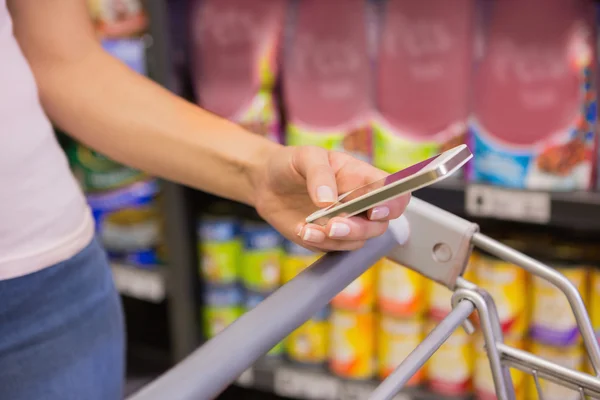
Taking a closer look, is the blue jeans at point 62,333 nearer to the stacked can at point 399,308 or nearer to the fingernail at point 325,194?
the fingernail at point 325,194

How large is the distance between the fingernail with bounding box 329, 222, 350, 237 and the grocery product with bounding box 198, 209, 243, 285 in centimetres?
93

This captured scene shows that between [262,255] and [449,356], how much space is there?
0.42 m

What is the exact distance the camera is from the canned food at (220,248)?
1392 mm

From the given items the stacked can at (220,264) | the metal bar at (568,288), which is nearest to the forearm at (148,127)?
the metal bar at (568,288)

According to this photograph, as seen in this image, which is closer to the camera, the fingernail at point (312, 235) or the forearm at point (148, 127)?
the fingernail at point (312, 235)

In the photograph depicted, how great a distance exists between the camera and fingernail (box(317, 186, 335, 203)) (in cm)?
47

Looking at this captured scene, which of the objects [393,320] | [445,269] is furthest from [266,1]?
[445,269]

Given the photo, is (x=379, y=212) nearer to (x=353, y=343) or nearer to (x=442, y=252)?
(x=442, y=252)

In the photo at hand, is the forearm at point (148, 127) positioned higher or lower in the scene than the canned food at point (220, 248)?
higher

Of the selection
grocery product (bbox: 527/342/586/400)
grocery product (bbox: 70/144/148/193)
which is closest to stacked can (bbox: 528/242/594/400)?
grocery product (bbox: 527/342/586/400)

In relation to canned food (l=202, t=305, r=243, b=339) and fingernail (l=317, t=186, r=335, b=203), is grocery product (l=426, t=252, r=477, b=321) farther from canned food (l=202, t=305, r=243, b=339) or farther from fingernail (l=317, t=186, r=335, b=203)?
fingernail (l=317, t=186, r=335, b=203)

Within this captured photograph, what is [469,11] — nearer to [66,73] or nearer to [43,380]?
[66,73]

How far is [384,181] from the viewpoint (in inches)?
17.4

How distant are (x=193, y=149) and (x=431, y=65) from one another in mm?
663
